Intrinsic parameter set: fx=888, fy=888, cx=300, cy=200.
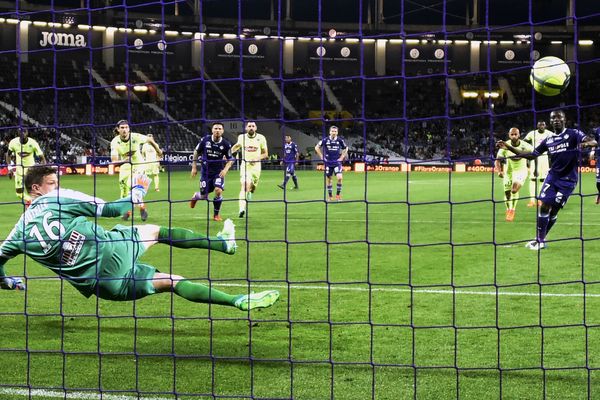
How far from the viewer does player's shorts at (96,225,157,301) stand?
667 centimetres

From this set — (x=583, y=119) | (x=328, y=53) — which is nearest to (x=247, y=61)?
(x=328, y=53)

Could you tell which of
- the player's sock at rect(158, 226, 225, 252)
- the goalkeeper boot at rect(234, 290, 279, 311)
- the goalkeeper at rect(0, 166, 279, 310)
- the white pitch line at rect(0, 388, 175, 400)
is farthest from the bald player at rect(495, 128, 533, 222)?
the white pitch line at rect(0, 388, 175, 400)

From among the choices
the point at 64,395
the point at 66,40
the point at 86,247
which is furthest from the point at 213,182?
the point at 66,40

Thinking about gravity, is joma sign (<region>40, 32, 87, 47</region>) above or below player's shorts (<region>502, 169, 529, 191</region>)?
above

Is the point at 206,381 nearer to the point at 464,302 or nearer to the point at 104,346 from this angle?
the point at 104,346

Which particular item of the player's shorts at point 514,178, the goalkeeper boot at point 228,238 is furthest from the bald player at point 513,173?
the goalkeeper boot at point 228,238

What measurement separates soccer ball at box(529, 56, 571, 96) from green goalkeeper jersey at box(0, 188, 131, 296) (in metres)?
3.88

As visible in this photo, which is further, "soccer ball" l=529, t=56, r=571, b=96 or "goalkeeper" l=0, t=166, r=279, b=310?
"soccer ball" l=529, t=56, r=571, b=96

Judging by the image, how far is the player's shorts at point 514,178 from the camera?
17.8 meters

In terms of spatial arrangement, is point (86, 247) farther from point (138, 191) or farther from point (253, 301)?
point (253, 301)

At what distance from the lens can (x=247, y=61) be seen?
58.8 m

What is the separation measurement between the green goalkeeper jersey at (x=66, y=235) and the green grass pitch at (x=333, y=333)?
429 mm

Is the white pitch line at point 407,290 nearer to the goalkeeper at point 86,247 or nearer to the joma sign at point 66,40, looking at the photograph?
the goalkeeper at point 86,247

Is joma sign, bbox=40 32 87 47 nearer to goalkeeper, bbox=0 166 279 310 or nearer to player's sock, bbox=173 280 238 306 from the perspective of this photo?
goalkeeper, bbox=0 166 279 310
